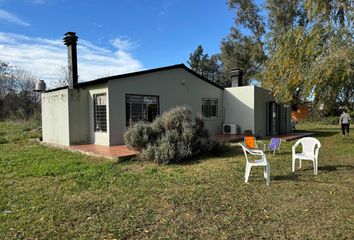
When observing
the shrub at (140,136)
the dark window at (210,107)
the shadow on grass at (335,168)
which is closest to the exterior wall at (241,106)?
the dark window at (210,107)

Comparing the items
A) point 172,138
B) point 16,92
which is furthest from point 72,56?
point 16,92

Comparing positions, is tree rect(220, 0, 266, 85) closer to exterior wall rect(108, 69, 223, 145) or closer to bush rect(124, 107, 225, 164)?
exterior wall rect(108, 69, 223, 145)

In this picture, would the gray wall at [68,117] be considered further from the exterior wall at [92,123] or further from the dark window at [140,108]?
the dark window at [140,108]

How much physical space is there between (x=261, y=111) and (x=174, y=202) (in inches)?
462

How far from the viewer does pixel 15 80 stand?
112ft

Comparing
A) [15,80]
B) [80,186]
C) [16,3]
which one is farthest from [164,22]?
[15,80]

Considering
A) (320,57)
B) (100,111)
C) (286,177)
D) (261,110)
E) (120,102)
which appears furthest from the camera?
(261,110)

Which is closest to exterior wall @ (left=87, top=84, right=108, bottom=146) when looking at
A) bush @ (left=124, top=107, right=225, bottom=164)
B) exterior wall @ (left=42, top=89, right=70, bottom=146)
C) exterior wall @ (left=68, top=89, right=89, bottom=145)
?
exterior wall @ (left=68, top=89, right=89, bottom=145)

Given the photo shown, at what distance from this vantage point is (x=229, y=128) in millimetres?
14969

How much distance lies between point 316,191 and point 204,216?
248 centimetres

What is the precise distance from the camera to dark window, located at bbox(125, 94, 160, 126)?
11289 mm

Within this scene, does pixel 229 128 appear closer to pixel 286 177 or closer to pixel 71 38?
pixel 286 177

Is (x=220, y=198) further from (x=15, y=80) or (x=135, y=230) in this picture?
(x=15, y=80)

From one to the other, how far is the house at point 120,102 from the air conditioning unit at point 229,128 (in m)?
0.30
